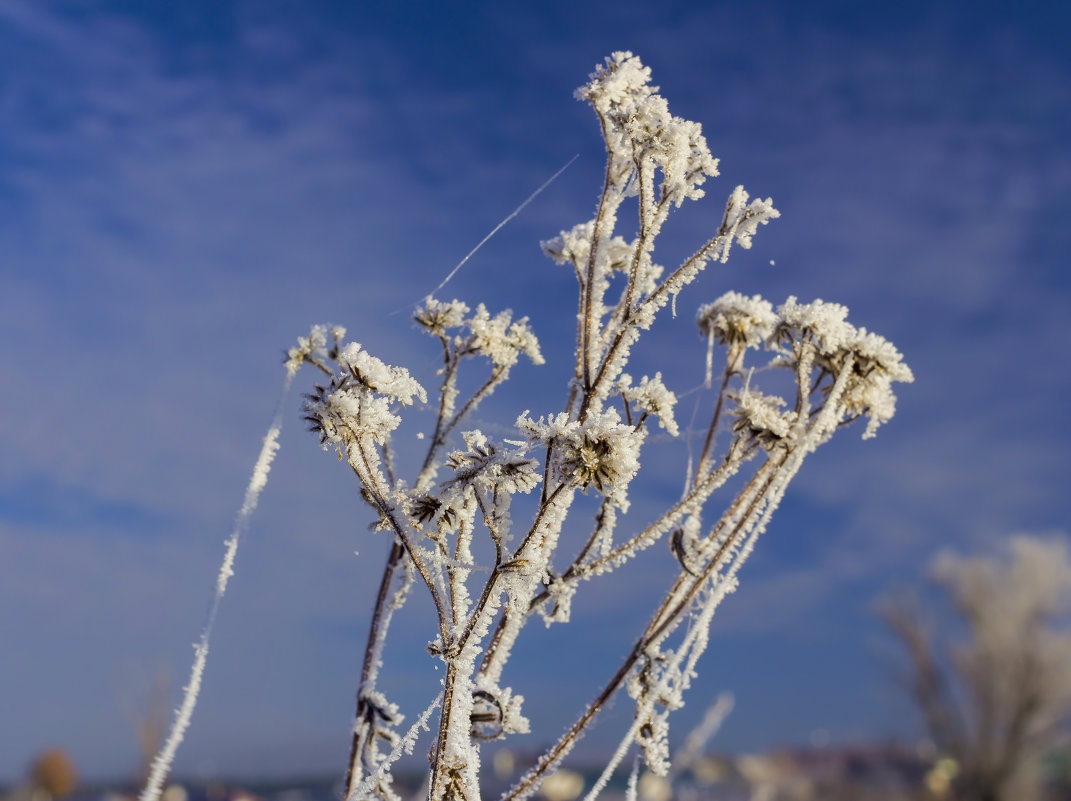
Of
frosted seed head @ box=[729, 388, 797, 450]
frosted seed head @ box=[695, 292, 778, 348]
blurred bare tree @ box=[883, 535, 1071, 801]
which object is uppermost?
blurred bare tree @ box=[883, 535, 1071, 801]

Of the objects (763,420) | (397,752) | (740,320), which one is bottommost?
(397,752)

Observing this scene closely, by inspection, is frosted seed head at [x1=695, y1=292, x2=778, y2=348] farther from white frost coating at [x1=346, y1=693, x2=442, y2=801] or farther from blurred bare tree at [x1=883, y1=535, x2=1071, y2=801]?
blurred bare tree at [x1=883, y1=535, x2=1071, y2=801]

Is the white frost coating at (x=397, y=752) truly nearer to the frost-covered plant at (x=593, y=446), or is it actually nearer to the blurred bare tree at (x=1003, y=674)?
the frost-covered plant at (x=593, y=446)

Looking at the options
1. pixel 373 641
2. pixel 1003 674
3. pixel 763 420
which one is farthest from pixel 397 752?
pixel 1003 674

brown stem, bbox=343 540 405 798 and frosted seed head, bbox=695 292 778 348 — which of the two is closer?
brown stem, bbox=343 540 405 798

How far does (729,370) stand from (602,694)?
0.77 metres

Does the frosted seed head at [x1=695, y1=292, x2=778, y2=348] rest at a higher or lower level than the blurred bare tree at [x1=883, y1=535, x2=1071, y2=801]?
lower

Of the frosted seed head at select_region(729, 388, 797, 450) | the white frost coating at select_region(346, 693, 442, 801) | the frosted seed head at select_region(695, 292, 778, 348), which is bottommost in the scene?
the white frost coating at select_region(346, 693, 442, 801)

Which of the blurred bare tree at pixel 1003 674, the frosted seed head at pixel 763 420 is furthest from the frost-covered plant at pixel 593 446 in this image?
the blurred bare tree at pixel 1003 674

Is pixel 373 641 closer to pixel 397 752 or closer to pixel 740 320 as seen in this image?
pixel 397 752

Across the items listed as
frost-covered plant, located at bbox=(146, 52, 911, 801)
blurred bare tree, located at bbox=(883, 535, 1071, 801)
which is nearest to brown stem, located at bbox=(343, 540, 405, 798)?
frost-covered plant, located at bbox=(146, 52, 911, 801)

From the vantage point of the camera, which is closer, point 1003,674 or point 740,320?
point 740,320

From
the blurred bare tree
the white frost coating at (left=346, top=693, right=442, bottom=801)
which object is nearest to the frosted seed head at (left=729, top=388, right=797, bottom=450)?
the white frost coating at (left=346, top=693, right=442, bottom=801)

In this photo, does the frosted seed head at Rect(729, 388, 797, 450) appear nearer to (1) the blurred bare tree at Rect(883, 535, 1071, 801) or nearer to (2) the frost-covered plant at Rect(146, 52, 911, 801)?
(2) the frost-covered plant at Rect(146, 52, 911, 801)
